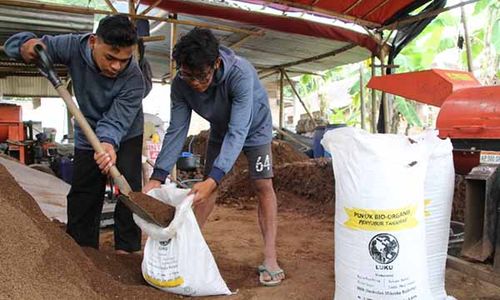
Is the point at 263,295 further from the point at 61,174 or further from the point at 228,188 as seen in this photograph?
the point at 61,174

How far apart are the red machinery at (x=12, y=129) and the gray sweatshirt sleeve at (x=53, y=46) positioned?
10.6ft

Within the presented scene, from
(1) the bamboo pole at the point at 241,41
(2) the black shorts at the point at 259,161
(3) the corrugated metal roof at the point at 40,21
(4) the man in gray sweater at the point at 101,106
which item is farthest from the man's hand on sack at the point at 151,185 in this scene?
(1) the bamboo pole at the point at 241,41

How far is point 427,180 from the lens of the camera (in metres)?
1.65

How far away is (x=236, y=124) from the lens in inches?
76.8

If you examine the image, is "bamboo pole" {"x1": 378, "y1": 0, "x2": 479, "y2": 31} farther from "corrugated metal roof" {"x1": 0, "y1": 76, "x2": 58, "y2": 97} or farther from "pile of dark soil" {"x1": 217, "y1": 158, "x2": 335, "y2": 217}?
"corrugated metal roof" {"x1": 0, "y1": 76, "x2": 58, "y2": 97}

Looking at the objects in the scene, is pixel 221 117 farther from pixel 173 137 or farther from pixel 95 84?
pixel 95 84

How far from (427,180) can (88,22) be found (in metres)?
4.23

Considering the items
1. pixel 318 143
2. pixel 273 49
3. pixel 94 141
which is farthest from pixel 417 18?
pixel 94 141

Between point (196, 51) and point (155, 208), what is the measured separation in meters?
0.72

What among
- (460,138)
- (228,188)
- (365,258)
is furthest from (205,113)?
(228,188)

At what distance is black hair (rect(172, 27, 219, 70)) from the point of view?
1.77 m

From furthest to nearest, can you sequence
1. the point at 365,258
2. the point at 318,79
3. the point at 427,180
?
the point at 318,79 → the point at 427,180 → the point at 365,258

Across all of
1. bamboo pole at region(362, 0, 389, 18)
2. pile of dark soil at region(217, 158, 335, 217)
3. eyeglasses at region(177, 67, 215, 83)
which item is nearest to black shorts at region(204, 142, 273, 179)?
eyeglasses at region(177, 67, 215, 83)

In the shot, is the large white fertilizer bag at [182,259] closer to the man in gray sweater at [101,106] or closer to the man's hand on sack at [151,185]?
the man's hand on sack at [151,185]
